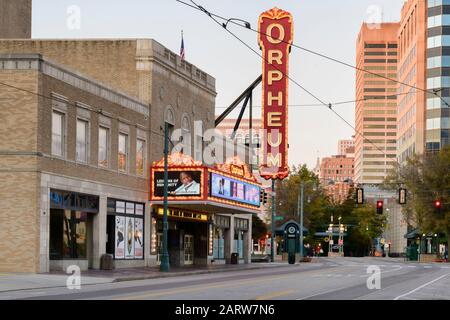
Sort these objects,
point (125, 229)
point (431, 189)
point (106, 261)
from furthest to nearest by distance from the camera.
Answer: point (431, 189) → point (125, 229) → point (106, 261)

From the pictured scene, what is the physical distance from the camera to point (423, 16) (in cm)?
15138

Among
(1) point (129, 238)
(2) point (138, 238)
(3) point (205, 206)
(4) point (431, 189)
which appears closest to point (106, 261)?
(1) point (129, 238)

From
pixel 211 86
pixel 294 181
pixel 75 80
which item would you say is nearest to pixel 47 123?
pixel 75 80

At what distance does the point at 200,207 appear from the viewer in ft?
207

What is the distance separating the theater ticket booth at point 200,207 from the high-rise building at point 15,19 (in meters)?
14.8

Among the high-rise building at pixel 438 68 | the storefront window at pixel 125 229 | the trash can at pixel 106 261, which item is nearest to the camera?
the trash can at pixel 106 261

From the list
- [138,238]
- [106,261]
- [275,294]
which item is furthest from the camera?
[138,238]

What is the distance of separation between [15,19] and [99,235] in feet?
70.3

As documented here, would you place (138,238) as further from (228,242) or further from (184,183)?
(228,242)

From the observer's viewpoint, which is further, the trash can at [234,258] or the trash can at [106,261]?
the trash can at [234,258]

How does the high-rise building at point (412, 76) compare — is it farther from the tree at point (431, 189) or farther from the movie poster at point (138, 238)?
the movie poster at point (138, 238)

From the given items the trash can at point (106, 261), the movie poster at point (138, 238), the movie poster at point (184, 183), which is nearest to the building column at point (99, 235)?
the trash can at point (106, 261)

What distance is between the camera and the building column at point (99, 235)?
168 ft

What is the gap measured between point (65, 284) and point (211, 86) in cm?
3735
